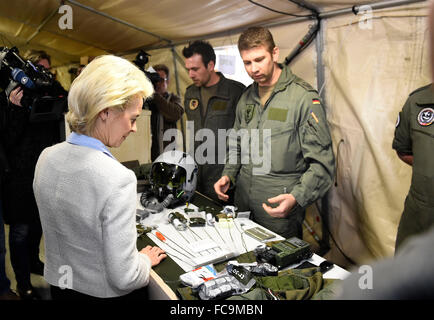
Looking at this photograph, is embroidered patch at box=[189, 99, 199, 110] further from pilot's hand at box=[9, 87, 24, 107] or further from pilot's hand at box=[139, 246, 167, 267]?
pilot's hand at box=[139, 246, 167, 267]

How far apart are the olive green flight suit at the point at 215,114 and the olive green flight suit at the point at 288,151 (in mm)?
428

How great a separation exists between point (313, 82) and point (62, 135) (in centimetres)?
227

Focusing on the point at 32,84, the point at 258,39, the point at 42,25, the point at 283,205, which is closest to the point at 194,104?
the point at 258,39

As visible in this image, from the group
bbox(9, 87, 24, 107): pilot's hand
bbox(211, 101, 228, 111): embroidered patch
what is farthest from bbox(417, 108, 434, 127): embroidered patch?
bbox(9, 87, 24, 107): pilot's hand

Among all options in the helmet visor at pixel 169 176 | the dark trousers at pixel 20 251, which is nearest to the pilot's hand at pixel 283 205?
the helmet visor at pixel 169 176

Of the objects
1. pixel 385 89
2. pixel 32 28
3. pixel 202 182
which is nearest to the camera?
pixel 385 89

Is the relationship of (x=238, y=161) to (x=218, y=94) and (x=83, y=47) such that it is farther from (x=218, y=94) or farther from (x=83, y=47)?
(x=83, y=47)

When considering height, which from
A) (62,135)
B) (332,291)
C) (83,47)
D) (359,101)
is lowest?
(332,291)

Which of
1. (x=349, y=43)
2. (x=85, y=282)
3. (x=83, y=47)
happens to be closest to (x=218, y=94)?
(x=349, y=43)

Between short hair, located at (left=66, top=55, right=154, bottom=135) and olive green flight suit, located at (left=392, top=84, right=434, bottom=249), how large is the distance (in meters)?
1.49

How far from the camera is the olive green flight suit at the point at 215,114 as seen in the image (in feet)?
8.76

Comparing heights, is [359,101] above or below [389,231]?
above

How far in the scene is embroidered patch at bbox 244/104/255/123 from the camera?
2.13 meters

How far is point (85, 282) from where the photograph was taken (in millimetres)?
991
